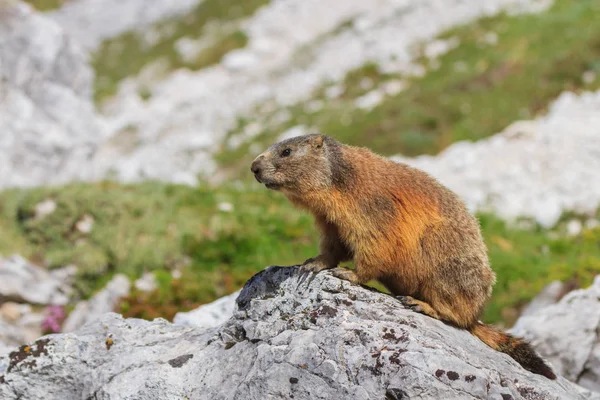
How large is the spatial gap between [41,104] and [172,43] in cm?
1854

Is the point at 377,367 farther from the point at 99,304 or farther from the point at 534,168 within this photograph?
the point at 534,168

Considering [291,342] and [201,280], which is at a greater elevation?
[201,280]

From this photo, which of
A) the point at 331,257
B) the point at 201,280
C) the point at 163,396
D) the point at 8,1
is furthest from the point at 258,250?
the point at 8,1

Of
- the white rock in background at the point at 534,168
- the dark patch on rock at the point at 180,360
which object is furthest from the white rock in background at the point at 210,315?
the white rock in background at the point at 534,168

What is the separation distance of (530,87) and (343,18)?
1488 centimetres

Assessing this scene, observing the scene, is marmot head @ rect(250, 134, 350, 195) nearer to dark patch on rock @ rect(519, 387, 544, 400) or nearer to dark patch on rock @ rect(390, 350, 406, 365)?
dark patch on rock @ rect(390, 350, 406, 365)

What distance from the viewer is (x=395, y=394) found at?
5.41 m

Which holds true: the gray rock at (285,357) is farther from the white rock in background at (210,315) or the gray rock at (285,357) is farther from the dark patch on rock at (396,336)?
the white rock in background at (210,315)

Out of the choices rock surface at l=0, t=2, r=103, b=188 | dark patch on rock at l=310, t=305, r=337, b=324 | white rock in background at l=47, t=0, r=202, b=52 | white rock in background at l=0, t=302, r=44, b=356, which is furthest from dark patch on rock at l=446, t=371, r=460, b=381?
white rock in background at l=47, t=0, r=202, b=52

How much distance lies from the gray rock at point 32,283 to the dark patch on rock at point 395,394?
937 centimetres

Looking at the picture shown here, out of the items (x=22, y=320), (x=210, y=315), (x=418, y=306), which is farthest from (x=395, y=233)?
(x=22, y=320)

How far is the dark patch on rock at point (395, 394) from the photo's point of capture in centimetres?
541

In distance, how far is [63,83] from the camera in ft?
77.6

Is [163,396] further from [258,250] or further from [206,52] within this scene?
[206,52]
